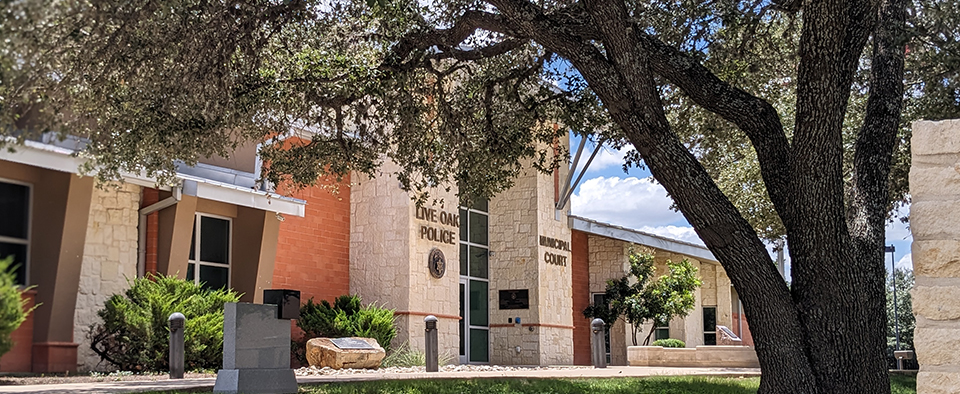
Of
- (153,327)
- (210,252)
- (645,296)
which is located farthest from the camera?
(645,296)

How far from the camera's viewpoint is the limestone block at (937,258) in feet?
19.5

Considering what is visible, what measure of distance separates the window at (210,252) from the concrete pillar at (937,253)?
1295 centimetres

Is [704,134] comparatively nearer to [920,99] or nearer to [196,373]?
[920,99]

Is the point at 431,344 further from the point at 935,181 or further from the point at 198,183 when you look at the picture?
the point at 935,181

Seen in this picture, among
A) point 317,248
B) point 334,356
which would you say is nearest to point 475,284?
point 317,248

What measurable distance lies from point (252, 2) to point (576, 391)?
596 cm

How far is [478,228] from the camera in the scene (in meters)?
24.1

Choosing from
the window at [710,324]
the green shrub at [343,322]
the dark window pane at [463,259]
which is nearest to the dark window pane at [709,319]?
the window at [710,324]

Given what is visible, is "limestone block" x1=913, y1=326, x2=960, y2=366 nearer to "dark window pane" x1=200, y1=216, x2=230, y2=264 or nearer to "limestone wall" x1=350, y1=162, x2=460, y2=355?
"dark window pane" x1=200, y1=216, x2=230, y2=264

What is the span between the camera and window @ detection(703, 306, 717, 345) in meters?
32.4

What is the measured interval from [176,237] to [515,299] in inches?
401

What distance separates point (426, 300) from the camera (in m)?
19.9

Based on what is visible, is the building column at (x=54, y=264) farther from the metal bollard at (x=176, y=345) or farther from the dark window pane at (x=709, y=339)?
the dark window pane at (x=709, y=339)

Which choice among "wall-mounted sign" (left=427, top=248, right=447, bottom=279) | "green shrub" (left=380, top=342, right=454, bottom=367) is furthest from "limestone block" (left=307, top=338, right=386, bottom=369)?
"wall-mounted sign" (left=427, top=248, right=447, bottom=279)
